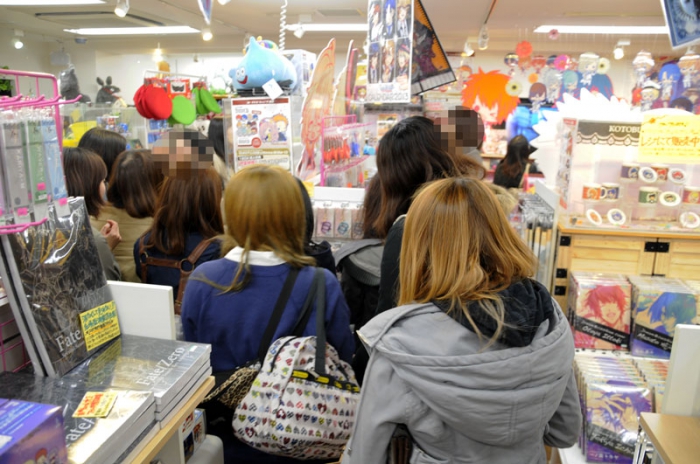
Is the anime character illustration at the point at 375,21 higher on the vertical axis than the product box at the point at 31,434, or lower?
higher

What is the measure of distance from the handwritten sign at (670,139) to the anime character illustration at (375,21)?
1.80 m

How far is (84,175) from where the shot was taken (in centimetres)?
243

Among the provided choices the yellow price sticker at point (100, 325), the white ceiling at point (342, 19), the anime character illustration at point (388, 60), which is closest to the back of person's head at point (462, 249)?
the yellow price sticker at point (100, 325)

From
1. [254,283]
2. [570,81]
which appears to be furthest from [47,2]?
[254,283]

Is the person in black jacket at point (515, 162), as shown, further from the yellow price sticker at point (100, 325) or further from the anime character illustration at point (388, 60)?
the yellow price sticker at point (100, 325)

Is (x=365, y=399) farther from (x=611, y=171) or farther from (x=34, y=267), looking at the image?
(x=611, y=171)

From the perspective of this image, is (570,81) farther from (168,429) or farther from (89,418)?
(89,418)

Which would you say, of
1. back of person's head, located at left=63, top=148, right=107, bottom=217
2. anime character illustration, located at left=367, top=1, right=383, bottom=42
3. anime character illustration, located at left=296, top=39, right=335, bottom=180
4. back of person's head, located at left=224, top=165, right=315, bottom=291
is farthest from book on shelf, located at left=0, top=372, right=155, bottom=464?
anime character illustration, located at left=367, top=1, right=383, bottom=42

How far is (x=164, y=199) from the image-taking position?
211cm

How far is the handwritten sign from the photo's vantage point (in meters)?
2.54

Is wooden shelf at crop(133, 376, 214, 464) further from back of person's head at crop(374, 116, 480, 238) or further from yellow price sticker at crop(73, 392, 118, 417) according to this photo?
back of person's head at crop(374, 116, 480, 238)

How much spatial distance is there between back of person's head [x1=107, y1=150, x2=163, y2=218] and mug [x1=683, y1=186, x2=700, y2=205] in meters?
2.70

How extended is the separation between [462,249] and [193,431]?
1011 mm

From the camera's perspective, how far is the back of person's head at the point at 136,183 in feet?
7.98
